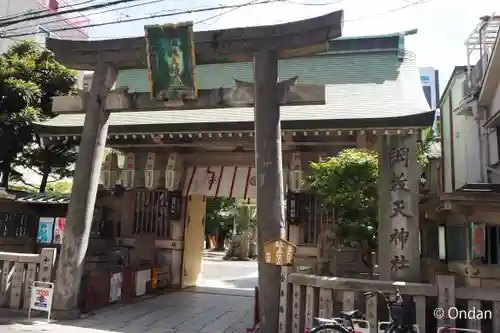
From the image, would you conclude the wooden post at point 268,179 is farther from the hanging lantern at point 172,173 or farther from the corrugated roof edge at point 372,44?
the corrugated roof edge at point 372,44

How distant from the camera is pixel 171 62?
1019 centimetres

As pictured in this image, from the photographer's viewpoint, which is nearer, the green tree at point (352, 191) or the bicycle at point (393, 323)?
the bicycle at point (393, 323)

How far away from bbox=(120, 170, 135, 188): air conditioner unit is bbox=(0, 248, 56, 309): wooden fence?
4902mm

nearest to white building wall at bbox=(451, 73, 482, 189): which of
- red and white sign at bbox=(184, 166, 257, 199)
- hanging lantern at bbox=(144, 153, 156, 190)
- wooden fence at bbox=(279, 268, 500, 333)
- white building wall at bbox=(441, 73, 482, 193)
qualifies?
white building wall at bbox=(441, 73, 482, 193)

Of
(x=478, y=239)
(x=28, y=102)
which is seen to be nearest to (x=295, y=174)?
(x=478, y=239)

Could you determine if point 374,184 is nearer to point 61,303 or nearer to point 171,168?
point 171,168

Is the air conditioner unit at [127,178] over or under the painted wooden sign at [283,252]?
over

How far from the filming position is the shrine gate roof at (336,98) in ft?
36.0

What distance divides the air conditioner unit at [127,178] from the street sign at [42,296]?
18.7 feet

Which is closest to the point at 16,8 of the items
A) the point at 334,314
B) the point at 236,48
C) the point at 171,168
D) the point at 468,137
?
the point at 171,168

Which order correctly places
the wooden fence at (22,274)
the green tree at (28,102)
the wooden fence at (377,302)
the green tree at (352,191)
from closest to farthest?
the wooden fence at (377,302), the wooden fence at (22,274), the green tree at (352,191), the green tree at (28,102)

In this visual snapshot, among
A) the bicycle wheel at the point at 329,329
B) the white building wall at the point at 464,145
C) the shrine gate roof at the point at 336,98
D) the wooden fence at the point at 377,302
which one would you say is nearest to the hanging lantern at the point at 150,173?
the shrine gate roof at the point at 336,98

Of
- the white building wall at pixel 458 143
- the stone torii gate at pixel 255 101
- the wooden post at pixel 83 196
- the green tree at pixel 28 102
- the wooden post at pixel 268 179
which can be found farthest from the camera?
the green tree at pixel 28 102

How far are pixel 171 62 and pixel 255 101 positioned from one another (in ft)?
8.13
